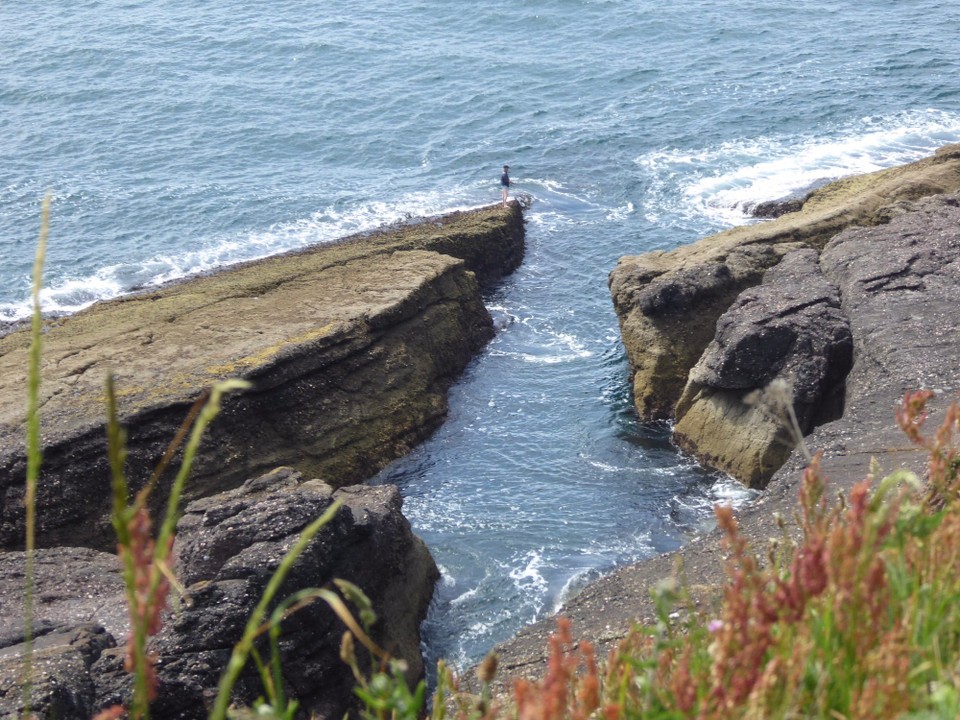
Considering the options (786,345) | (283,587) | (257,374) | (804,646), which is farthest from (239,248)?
(804,646)

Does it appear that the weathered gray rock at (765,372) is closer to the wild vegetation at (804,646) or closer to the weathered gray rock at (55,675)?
the weathered gray rock at (55,675)

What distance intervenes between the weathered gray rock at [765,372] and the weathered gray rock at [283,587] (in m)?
4.57

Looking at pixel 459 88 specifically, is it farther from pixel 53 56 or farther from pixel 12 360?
pixel 12 360

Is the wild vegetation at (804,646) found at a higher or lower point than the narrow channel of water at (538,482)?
higher

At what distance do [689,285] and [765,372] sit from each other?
248 cm

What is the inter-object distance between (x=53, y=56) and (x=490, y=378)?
89.7ft

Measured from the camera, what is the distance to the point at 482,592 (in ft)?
41.0

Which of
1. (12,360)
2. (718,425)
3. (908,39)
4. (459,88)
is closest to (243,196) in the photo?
(459,88)

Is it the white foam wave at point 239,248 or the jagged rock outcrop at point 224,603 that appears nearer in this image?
the jagged rock outcrop at point 224,603

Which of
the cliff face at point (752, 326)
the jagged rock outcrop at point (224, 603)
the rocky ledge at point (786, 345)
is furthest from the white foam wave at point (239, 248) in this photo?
the jagged rock outcrop at point (224, 603)

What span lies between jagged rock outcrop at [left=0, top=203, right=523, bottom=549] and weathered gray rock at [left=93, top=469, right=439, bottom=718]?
3.05m

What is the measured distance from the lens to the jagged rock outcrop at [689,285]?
52.6 feet

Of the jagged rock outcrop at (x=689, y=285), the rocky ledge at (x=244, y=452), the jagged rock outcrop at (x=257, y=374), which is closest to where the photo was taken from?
the rocky ledge at (x=244, y=452)

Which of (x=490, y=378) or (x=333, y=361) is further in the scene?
(x=490, y=378)
